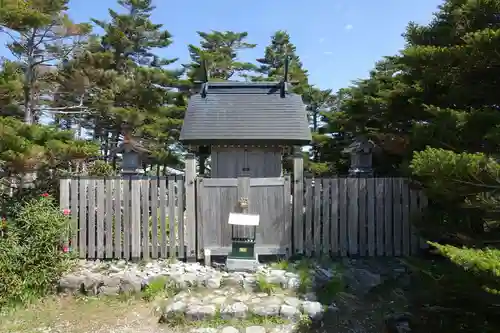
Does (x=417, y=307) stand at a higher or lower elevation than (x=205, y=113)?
lower

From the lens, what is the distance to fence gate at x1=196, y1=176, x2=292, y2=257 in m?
5.07

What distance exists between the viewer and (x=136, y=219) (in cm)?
494

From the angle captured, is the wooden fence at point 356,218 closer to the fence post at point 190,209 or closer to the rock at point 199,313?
the fence post at point 190,209

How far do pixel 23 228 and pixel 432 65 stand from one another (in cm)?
546

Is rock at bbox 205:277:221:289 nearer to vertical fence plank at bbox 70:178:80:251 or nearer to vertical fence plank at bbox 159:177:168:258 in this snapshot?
vertical fence plank at bbox 159:177:168:258

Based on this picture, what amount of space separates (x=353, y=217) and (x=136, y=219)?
10.7 ft

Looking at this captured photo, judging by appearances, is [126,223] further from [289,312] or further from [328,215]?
[328,215]

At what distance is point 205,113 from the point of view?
8031 millimetres

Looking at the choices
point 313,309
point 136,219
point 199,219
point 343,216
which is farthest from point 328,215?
point 136,219

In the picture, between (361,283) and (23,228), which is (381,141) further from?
(23,228)

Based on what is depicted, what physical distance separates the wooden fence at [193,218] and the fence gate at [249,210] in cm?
8

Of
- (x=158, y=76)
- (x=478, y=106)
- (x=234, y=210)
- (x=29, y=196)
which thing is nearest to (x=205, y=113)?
(x=234, y=210)

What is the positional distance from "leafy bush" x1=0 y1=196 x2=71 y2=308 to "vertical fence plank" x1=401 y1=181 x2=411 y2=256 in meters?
4.85

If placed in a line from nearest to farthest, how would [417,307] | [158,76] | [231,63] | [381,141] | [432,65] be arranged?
1. [417,307]
2. [432,65]
3. [381,141]
4. [158,76]
5. [231,63]
